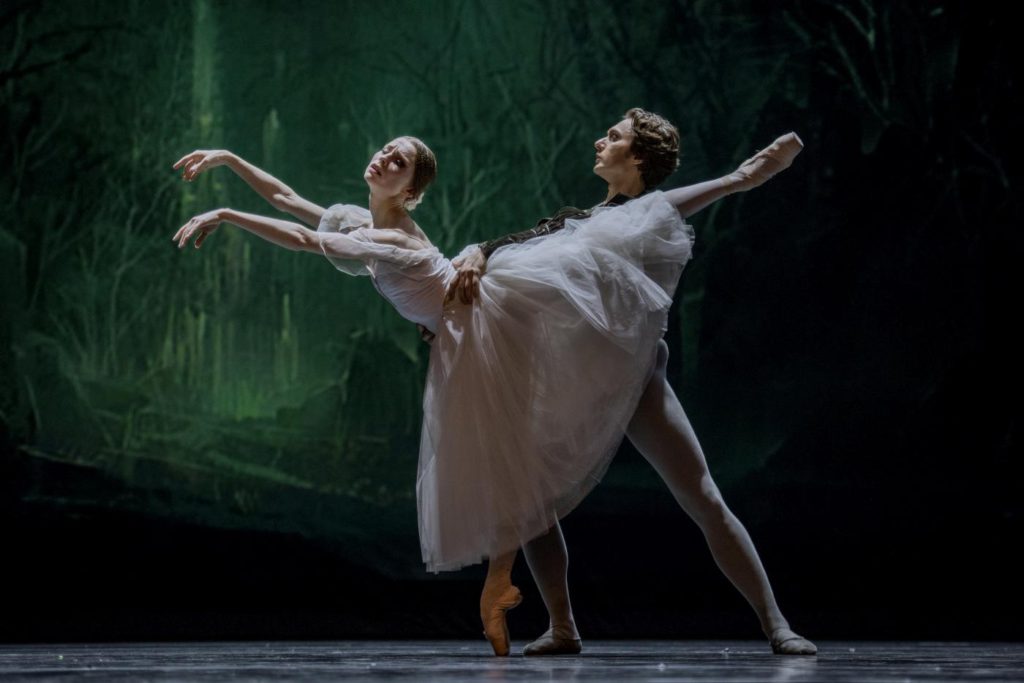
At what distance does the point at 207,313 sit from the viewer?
4320 mm

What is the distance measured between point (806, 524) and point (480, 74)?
2.00 metres

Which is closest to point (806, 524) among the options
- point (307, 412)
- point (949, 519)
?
point (949, 519)

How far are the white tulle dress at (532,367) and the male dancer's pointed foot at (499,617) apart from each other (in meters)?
0.09

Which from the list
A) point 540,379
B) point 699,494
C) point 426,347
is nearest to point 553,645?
point 699,494

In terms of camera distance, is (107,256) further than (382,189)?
Yes

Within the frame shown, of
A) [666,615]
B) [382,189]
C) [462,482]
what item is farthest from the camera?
[666,615]

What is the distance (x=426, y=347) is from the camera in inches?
175

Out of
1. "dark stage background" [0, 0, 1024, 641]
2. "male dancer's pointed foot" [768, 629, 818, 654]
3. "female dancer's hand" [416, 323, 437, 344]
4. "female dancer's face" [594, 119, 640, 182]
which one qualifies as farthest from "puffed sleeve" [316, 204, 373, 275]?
"dark stage background" [0, 0, 1024, 641]

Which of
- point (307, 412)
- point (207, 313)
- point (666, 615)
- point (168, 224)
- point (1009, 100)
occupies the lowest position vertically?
point (666, 615)

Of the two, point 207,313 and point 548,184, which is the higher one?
point 548,184

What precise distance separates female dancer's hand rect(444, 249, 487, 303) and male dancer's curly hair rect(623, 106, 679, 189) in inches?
18.0

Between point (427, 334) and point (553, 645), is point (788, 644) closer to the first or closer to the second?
point (553, 645)

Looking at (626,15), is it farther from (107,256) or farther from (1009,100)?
(107,256)

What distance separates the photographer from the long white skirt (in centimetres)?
255
